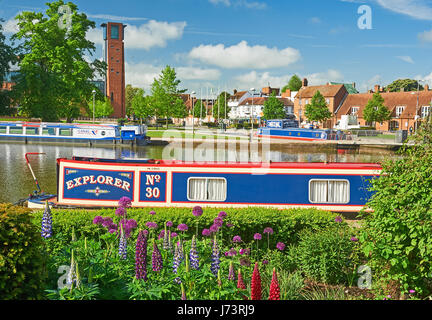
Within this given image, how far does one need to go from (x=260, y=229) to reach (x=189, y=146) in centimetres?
3563

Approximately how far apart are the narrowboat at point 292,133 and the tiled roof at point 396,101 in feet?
68.3

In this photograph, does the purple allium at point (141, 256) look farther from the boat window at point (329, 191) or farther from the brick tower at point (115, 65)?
the brick tower at point (115, 65)

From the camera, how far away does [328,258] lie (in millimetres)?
7203

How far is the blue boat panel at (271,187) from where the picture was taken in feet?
39.0

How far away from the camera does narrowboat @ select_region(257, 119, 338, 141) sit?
1914 inches

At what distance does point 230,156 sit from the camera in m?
37.8

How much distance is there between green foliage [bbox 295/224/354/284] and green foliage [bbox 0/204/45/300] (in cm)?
441

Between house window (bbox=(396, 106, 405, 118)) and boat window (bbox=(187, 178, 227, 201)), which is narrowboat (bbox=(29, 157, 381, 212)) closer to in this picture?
boat window (bbox=(187, 178, 227, 201))

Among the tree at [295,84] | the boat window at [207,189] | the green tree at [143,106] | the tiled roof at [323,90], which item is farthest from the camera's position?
the tree at [295,84]

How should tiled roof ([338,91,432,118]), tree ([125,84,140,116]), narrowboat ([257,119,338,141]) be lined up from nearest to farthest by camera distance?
narrowboat ([257,119,338,141]) → tiled roof ([338,91,432,118]) → tree ([125,84,140,116])

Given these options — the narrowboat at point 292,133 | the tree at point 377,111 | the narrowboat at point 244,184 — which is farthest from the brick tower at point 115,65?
the narrowboat at point 244,184

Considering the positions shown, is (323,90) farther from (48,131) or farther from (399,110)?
(48,131)

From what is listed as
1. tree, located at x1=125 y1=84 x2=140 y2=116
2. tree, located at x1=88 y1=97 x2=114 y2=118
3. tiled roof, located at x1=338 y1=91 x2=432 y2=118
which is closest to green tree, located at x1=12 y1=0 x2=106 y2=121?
tree, located at x1=88 y1=97 x2=114 y2=118

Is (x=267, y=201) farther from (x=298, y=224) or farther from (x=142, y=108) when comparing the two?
(x=142, y=108)
